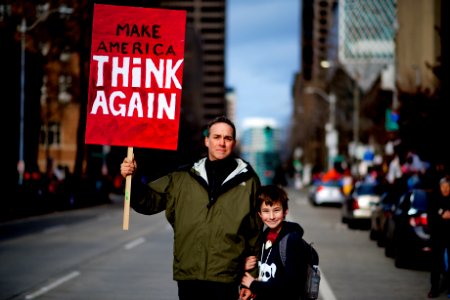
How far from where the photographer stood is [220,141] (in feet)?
19.0

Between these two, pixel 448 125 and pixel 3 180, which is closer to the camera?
pixel 448 125

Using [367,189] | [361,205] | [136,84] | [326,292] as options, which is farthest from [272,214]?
[367,189]

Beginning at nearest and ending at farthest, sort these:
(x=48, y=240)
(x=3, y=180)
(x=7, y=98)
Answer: (x=48, y=240)
(x=3, y=180)
(x=7, y=98)

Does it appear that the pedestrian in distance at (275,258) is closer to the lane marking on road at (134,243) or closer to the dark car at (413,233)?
the dark car at (413,233)

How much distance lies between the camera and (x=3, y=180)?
4469 cm

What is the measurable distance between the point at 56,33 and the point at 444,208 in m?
30.7

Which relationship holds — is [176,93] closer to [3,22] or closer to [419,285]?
[419,285]

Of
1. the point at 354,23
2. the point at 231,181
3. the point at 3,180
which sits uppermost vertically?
the point at 354,23

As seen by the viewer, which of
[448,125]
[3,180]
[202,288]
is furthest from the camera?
[3,180]

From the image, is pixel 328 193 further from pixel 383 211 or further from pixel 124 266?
pixel 124 266

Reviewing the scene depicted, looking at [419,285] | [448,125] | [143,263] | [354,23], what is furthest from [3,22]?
[354,23]

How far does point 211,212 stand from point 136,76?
1.46 metres

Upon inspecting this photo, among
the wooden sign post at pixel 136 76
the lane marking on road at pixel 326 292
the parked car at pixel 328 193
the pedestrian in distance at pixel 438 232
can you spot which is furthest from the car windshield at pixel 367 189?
the wooden sign post at pixel 136 76

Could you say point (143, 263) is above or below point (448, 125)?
A: below
